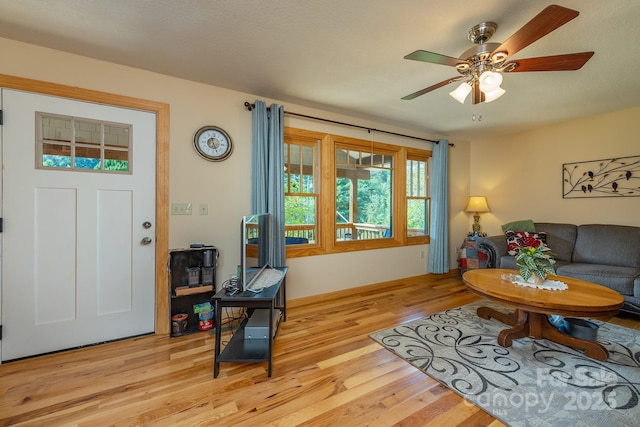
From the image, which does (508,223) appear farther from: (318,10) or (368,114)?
(318,10)

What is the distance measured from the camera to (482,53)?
1.70 m

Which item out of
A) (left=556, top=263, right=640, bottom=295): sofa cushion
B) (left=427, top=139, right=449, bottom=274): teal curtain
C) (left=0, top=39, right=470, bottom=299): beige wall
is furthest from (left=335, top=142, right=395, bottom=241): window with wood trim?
(left=556, top=263, right=640, bottom=295): sofa cushion

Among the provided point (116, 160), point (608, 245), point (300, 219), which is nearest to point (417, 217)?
point (300, 219)

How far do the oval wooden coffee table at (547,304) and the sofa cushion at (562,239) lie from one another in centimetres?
137

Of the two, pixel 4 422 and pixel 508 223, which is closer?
pixel 4 422

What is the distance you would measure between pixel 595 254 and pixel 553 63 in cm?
288

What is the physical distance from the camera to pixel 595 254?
324 cm

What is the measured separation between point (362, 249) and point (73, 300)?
3025mm

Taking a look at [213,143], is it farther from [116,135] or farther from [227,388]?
[227,388]

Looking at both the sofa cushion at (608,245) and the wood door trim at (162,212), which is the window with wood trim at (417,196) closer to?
the sofa cushion at (608,245)

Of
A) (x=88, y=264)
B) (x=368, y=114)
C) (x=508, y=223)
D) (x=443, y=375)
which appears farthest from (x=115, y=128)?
(x=508, y=223)

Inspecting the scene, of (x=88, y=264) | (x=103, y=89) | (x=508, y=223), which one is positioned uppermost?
(x=103, y=89)

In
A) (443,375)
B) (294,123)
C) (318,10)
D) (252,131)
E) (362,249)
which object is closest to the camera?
(318,10)

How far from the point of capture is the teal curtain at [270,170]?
109 inches
